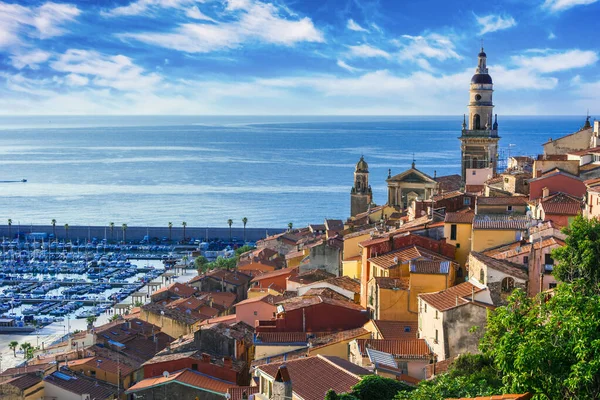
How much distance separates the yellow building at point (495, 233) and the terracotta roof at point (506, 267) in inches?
122

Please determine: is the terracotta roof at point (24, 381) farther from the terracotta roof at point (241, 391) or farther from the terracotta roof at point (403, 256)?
the terracotta roof at point (403, 256)

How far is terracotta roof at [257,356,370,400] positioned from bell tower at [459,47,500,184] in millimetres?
37152

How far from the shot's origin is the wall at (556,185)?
35.9m

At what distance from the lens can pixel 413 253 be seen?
3291 cm

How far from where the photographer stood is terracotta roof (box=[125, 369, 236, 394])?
1118 inches

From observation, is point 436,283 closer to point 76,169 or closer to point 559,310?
point 559,310

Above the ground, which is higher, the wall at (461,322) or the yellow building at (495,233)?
the yellow building at (495,233)

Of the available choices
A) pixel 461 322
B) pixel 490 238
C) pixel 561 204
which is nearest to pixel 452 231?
pixel 490 238

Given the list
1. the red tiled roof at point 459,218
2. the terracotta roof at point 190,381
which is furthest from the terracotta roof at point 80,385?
the red tiled roof at point 459,218

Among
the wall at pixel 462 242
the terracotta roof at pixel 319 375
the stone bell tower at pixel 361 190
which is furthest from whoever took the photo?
the stone bell tower at pixel 361 190

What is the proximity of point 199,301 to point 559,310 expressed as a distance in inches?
1292

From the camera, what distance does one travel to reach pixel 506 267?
27.6 metres

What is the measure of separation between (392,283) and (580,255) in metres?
8.16

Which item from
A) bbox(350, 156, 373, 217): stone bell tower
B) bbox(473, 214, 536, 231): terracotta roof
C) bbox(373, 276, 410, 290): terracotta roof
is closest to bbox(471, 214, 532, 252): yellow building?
bbox(473, 214, 536, 231): terracotta roof
